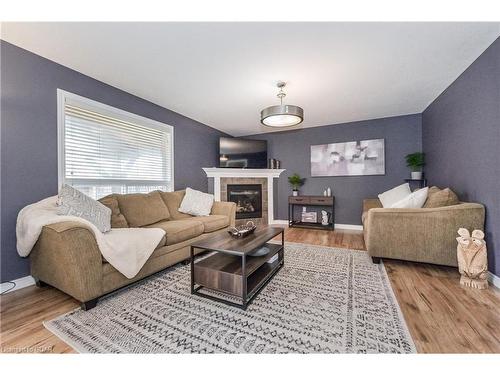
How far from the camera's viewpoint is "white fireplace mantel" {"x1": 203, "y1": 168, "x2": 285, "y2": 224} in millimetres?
4645

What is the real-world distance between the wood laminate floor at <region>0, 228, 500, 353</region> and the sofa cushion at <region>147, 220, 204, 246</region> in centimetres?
91

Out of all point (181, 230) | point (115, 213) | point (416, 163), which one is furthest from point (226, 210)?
point (416, 163)

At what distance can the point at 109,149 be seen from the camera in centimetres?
285

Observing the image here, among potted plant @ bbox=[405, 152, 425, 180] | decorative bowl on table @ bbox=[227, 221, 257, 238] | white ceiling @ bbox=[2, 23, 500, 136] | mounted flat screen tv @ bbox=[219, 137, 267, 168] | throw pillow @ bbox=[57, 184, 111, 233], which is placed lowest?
decorative bowl on table @ bbox=[227, 221, 257, 238]

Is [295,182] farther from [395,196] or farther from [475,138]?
[475,138]

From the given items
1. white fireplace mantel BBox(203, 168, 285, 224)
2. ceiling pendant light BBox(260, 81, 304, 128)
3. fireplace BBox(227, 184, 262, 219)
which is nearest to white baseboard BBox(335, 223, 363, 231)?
white fireplace mantel BBox(203, 168, 285, 224)

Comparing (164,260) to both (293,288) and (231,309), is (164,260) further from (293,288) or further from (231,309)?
Answer: (293,288)

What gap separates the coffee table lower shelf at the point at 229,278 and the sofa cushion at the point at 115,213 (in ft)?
3.82

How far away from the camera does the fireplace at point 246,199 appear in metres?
4.85

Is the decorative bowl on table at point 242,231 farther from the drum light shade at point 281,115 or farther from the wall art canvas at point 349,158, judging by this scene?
the wall art canvas at point 349,158

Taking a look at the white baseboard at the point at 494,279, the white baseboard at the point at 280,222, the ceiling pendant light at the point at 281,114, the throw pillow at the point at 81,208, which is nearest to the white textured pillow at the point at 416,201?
the white baseboard at the point at 494,279

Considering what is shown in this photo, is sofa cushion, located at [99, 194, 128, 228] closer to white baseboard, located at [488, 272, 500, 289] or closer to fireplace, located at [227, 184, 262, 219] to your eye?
fireplace, located at [227, 184, 262, 219]

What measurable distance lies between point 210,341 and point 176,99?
312cm
